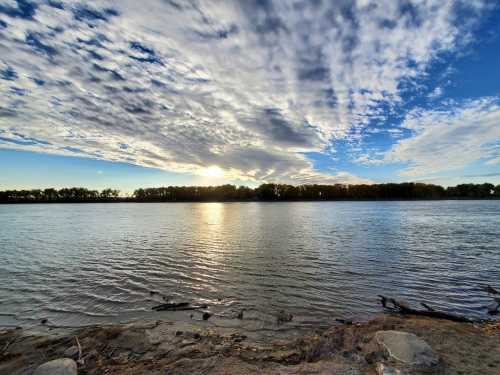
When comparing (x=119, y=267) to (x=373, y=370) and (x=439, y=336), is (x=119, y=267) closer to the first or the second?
(x=373, y=370)

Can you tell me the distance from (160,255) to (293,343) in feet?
52.2

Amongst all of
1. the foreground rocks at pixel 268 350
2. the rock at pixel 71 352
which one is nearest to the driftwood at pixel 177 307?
the foreground rocks at pixel 268 350

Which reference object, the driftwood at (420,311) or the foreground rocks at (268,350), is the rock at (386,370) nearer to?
the foreground rocks at (268,350)

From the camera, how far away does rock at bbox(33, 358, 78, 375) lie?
5594mm

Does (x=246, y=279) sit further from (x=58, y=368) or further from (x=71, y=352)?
(x=58, y=368)

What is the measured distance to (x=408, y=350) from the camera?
5.92 m

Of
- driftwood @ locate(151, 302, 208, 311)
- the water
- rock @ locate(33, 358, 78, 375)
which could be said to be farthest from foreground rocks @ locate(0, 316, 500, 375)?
driftwood @ locate(151, 302, 208, 311)

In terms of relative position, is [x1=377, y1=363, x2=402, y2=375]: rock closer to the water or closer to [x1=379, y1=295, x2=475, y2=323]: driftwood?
the water

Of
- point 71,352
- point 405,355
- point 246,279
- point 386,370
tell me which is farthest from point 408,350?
point 246,279

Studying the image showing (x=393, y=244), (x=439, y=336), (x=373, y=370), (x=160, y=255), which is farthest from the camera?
(x=393, y=244)

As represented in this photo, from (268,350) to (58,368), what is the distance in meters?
5.45

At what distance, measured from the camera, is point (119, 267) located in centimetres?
1702

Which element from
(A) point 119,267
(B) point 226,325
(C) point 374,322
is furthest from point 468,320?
(A) point 119,267

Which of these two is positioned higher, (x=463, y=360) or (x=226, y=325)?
(x=463, y=360)
